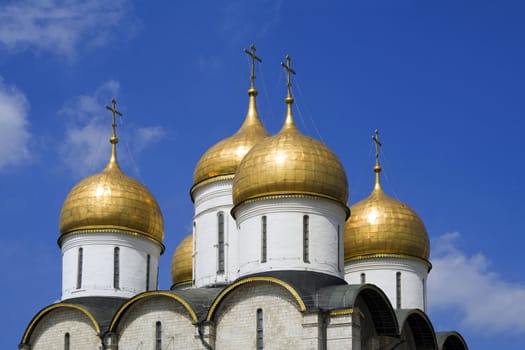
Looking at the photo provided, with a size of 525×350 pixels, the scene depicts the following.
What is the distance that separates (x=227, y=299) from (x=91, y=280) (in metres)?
4.59

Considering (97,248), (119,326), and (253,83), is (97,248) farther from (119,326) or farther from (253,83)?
(253,83)

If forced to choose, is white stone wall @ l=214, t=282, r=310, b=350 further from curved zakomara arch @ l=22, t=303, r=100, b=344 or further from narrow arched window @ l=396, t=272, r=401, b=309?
narrow arched window @ l=396, t=272, r=401, b=309

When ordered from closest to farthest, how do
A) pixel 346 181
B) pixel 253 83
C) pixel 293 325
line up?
1. pixel 293 325
2. pixel 346 181
3. pixel 253 83

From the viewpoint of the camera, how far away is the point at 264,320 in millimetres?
26469

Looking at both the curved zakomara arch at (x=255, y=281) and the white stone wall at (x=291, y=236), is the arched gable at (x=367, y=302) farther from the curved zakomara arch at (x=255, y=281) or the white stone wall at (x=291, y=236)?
the white stone wall at (x=291, y=236)

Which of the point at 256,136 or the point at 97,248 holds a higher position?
the point at 256,136

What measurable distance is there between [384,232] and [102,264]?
6.79 m

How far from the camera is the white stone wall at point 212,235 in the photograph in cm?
3025

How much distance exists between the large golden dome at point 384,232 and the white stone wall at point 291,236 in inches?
160

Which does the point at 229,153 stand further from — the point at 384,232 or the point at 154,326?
the point at 154,326

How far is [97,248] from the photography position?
1201 inches

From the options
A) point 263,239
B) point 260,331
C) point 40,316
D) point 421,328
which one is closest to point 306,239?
point 263,239

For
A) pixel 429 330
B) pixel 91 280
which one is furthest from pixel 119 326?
pixel 429 330

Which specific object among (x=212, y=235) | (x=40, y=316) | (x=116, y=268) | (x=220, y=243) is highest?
(x=212, y=235)
